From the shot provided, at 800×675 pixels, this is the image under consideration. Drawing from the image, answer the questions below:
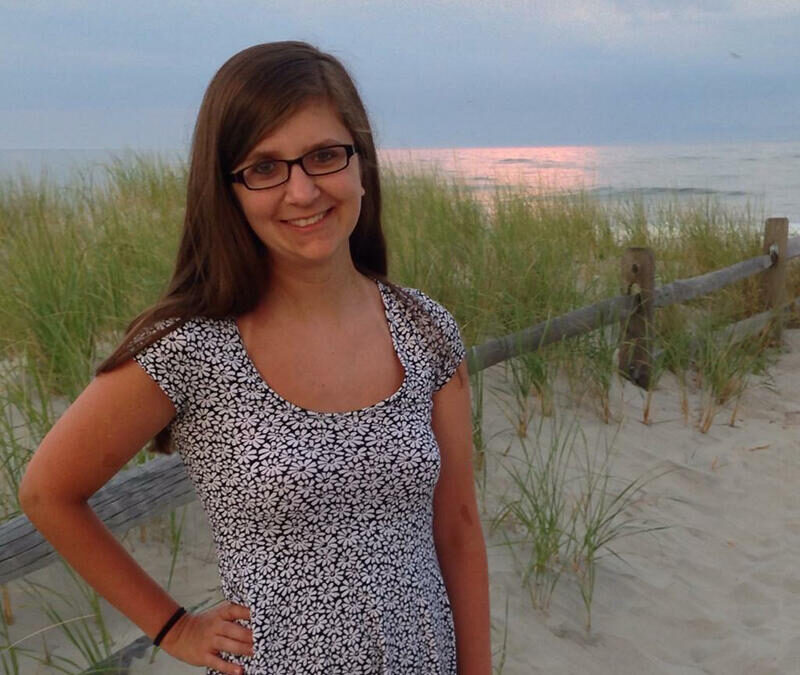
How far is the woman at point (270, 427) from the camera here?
1.29 meters

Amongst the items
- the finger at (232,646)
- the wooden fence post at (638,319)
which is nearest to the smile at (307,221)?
the finger at (232,646)

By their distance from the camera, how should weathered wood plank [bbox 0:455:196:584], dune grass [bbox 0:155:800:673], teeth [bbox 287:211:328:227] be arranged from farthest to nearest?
dune grass [bbox 0:155:800:673]
weathered wood plank [bbox 0:455:196:584]
teeth [bbox 287:211:328:227]

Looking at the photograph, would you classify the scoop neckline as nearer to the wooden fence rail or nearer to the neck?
the neck

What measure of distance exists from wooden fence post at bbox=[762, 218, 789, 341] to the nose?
6093mm

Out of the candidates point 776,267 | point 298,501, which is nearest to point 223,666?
point 298,501

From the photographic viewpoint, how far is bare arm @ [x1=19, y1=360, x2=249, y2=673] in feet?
4.12

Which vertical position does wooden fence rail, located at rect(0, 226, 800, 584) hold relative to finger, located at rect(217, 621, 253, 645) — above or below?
below

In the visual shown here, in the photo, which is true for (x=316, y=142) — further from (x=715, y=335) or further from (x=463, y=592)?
(x=715, y=335)

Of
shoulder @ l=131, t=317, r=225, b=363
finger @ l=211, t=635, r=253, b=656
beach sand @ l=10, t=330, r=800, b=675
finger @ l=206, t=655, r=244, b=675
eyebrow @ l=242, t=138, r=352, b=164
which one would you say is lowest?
beach sand @ l=10, t=330, r=800, b=675

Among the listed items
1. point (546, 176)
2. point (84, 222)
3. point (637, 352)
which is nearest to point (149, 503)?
point (84, 222)

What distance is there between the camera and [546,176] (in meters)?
8.23

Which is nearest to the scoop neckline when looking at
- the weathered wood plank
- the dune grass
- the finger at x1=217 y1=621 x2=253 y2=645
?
the finger at x1=217 y1=621 x2=253 y2=645

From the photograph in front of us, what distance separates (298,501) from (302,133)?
1.82ft

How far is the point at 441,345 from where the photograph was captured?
1550mm
